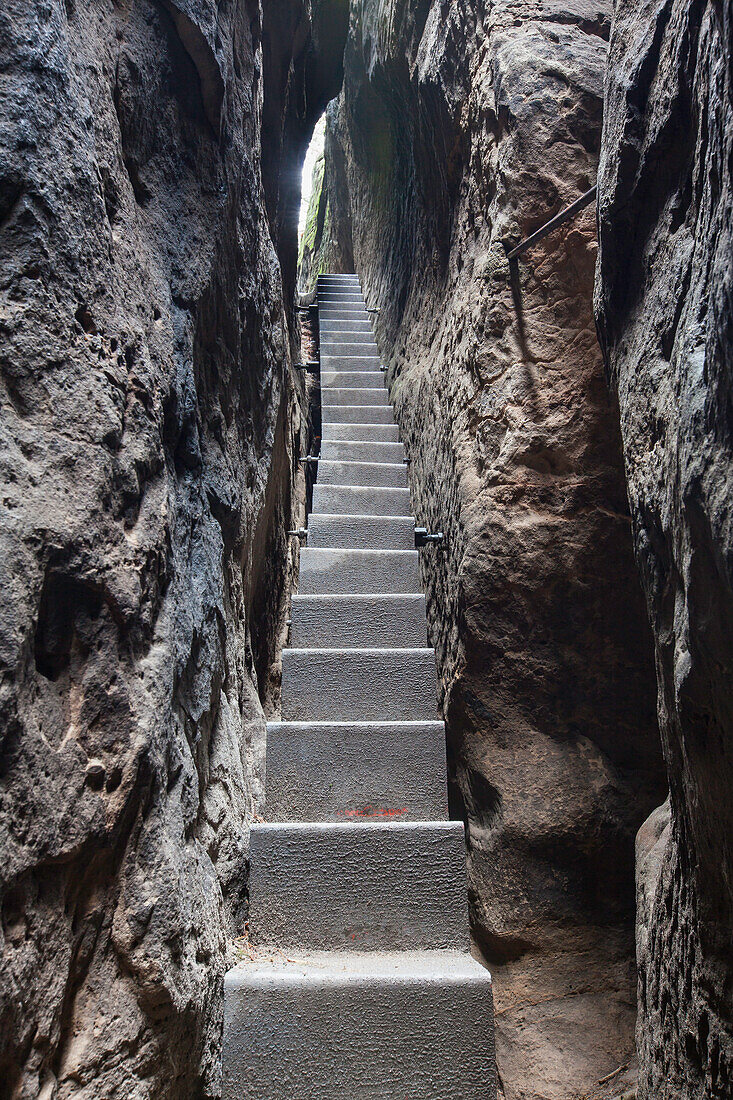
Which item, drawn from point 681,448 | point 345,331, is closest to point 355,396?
point 345,331

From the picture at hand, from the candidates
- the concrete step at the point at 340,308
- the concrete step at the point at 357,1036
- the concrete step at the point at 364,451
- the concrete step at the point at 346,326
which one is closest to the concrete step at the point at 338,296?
the concrete step at the point at 340,308

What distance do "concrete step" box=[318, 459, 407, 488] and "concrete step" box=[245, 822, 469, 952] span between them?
1968mm

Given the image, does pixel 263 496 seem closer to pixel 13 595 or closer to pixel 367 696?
pixel 367 696

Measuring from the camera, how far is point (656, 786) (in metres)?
1.93

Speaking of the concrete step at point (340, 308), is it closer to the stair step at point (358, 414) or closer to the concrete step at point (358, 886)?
the stair step at point (358, 414)

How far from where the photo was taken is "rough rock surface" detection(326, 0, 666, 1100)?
1.82m

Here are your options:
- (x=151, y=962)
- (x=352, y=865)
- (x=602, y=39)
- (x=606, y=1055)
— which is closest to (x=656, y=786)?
(x=606, y=1055)

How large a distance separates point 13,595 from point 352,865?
1251 mm

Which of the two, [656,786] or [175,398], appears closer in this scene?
[175,398]

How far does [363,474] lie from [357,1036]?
8.11 ft

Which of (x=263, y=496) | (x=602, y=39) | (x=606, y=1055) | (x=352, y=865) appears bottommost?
(x=606, y=1055)

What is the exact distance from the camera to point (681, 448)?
1021 millimetres

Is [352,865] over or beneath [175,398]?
beneath

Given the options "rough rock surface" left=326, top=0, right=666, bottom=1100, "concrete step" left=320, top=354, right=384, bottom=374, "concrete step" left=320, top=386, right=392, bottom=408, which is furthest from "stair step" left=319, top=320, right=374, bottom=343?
"rough rock surface" left=326, top=0, right=666, bottom=1100
